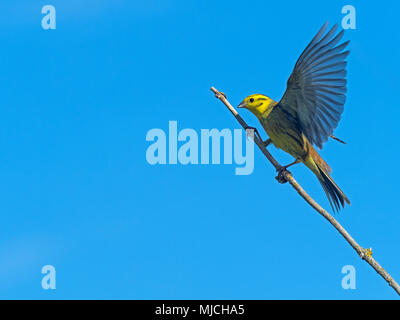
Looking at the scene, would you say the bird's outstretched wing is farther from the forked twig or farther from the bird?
the forked twig

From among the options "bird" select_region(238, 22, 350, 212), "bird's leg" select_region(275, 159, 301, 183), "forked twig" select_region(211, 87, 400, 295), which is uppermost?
"bird" select_region(238, 22, 350, 212)

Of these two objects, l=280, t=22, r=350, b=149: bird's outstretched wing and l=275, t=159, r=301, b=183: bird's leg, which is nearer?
l=280, t=22, r=350, b=149: bird's outstretched wing

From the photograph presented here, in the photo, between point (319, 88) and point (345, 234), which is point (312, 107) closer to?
point (319, 88)

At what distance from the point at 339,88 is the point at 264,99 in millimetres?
1082

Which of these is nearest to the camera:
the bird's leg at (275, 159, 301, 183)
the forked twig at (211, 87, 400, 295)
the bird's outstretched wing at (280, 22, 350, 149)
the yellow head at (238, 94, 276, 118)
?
the forked twig at (211, 87, 400, 295)

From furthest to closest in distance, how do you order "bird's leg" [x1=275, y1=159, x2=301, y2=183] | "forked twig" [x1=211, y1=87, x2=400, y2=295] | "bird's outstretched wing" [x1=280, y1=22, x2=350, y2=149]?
1. "bird's leg" [x1=275, y1=159, x2=301, y2=183]
2. "bird's outstretched wing" [x1=280, y1=22, x2=350, y2=149]
3. "forked twig" [x1=211, y1=87, x2=400, y2=295]

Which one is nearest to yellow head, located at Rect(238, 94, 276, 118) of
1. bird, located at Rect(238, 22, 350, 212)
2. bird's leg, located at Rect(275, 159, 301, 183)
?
bird, located at Rect(238, 22, 350, 212)

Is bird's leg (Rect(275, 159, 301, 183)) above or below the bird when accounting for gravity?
below

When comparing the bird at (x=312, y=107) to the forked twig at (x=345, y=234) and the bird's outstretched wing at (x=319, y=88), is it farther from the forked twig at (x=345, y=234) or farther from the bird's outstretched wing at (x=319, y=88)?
the forked twig at (x=345, y=234)

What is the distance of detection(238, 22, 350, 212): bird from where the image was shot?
5.20 m

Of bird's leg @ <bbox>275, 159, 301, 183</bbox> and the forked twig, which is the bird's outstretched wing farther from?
the forked twig

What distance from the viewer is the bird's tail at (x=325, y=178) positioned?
5.71 meters
